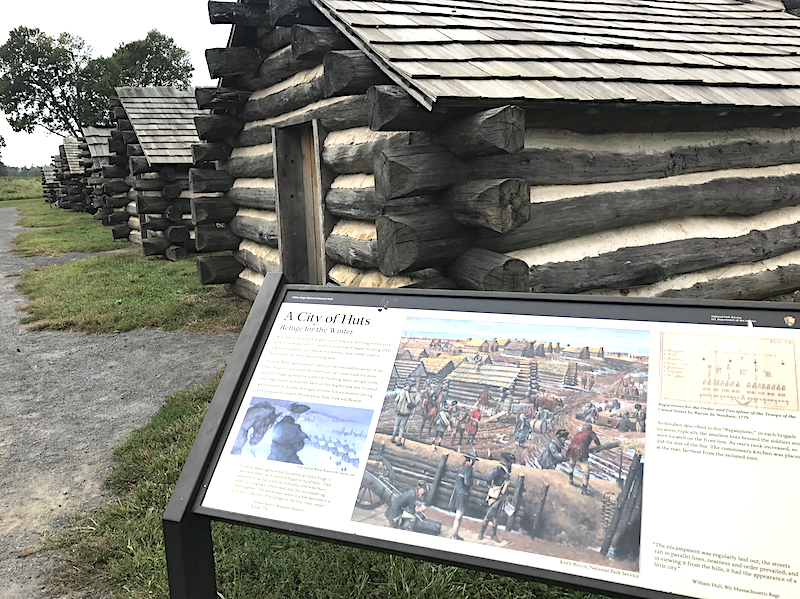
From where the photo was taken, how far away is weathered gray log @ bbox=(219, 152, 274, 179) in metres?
6.95

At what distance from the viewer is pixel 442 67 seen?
3.61m

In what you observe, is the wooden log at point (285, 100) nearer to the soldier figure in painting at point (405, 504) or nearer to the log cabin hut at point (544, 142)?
the log cabin hut at point (544, 142)

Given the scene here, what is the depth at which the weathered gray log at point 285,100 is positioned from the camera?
5.56 metres

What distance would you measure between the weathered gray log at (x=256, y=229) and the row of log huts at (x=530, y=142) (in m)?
0.11

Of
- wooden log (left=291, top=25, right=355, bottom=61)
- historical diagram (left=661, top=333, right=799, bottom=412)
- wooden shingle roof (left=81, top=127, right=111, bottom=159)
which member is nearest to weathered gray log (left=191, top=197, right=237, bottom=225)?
wooden log (left=291, top=25, right=355, bottom=61)

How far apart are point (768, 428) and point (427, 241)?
7.57 feet

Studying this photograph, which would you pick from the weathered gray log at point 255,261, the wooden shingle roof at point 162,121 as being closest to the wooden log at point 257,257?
the weathered gray log at point 255,261

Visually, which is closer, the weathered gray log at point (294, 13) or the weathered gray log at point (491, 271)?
the weathered gray log at point (491, 271)

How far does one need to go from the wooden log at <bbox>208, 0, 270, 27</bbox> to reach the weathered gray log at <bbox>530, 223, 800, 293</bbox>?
4255 millimetres

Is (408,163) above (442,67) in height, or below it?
below

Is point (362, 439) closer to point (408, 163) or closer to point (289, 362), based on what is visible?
point (289, 362)

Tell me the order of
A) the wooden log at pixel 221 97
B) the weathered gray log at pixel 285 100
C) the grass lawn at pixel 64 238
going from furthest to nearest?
the grass lawn at pixel 64 238 → the wooden log at pixel 221 97 → the weathered gray log at pixel 285 100

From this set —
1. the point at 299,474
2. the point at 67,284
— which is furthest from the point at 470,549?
the point at 67,284

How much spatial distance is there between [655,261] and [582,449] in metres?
3.09
